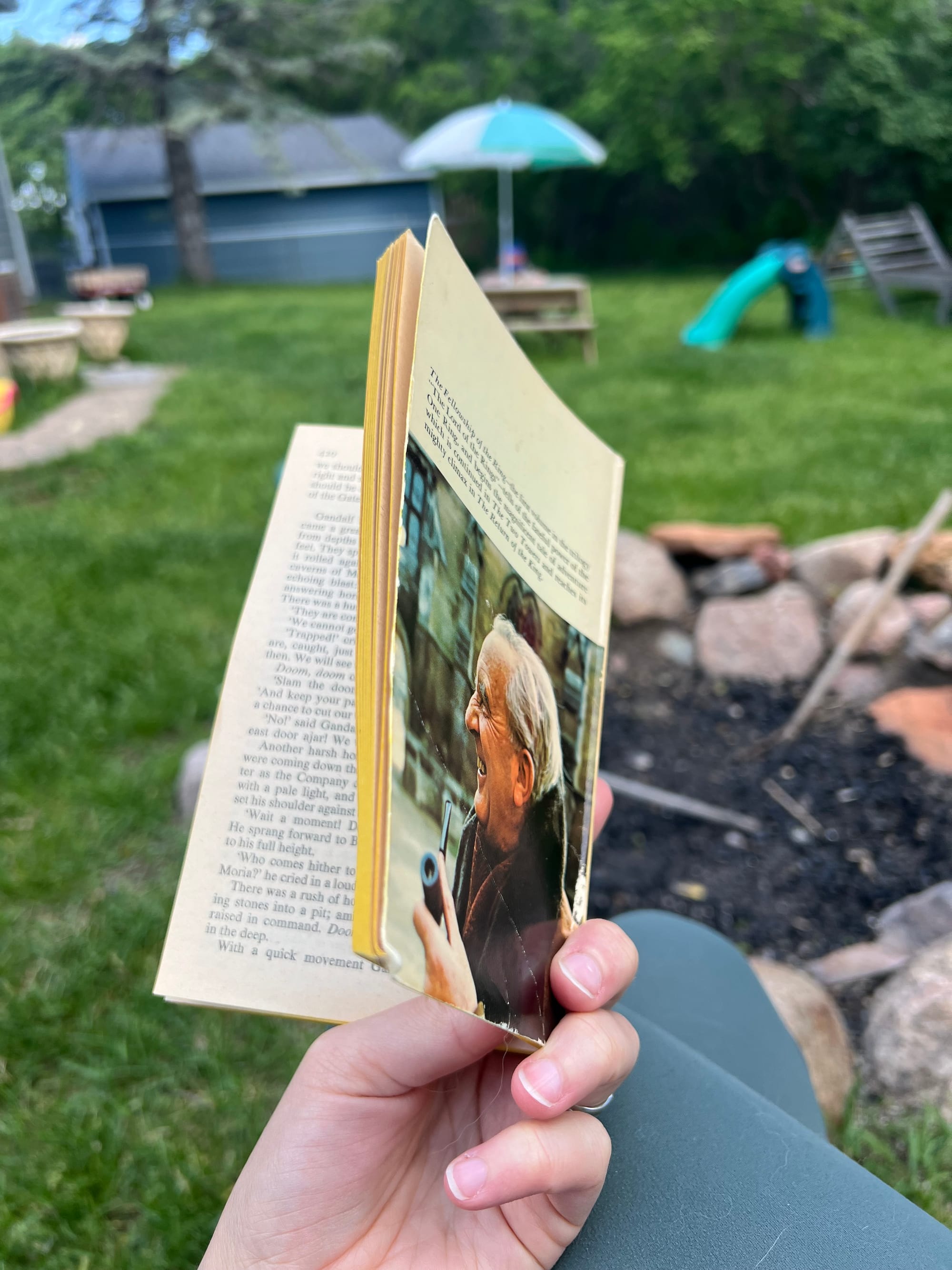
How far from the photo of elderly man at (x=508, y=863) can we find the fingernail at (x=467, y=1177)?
0.21ft

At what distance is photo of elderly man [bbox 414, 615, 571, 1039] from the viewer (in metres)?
0.35

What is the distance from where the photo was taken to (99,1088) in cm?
121

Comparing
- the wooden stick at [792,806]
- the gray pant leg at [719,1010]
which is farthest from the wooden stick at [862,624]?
the gray pant leg at [719,1010]

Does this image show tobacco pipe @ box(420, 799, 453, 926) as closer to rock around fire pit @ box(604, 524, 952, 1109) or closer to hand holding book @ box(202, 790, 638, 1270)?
hand holding book @ box(202, 790, 638, 1270)

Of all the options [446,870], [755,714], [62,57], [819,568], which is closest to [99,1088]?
[446,870]

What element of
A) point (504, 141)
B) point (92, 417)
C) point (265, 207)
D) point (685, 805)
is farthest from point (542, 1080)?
point (265, 207)

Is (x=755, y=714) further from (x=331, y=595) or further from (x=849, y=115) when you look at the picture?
(x=849, y=115)

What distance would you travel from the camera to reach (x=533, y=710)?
1.56 feet

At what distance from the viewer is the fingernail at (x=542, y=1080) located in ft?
1.34

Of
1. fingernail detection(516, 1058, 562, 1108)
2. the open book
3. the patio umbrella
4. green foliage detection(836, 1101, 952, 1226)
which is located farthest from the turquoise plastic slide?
fingernail detection(516, 1058, 562, 1108)

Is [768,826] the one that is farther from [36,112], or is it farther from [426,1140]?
[36,112]

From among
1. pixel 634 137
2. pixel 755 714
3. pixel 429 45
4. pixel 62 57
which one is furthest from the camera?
pixel 429 45

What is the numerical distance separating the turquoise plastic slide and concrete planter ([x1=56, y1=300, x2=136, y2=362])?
158 inches

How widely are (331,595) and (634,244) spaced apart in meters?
14.1
